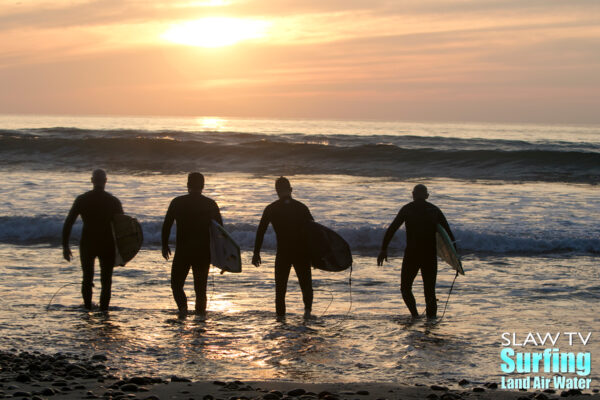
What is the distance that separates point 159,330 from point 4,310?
2.27 meters

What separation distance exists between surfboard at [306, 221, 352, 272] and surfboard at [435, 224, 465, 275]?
1.19m

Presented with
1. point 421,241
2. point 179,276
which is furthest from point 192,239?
point 421,241

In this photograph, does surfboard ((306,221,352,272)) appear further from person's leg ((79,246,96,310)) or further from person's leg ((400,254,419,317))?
person's leg ((79,246,96,310))

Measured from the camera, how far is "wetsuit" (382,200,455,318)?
27.9 ft

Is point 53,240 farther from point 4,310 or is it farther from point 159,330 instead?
point 159,330

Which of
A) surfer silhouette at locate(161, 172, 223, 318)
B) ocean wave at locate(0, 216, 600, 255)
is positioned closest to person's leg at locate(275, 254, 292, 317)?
surfer silhouette at locate(161, 172, 223, 318)

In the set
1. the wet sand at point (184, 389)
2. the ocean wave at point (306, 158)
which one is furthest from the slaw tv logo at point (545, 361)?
the ocean wave at point (306, 158)

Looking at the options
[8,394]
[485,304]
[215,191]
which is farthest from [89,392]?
[215,191]

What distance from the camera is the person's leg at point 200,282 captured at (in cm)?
855

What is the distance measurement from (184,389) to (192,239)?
10.5ft

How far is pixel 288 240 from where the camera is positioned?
27.9 ft

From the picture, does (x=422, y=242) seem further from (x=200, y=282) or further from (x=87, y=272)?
(x=87, y=272)

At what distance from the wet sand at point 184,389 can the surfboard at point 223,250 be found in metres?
2.80

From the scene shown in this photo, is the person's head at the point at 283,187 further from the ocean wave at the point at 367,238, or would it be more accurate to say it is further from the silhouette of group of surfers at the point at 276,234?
the ocean wave at the point at 367,238
